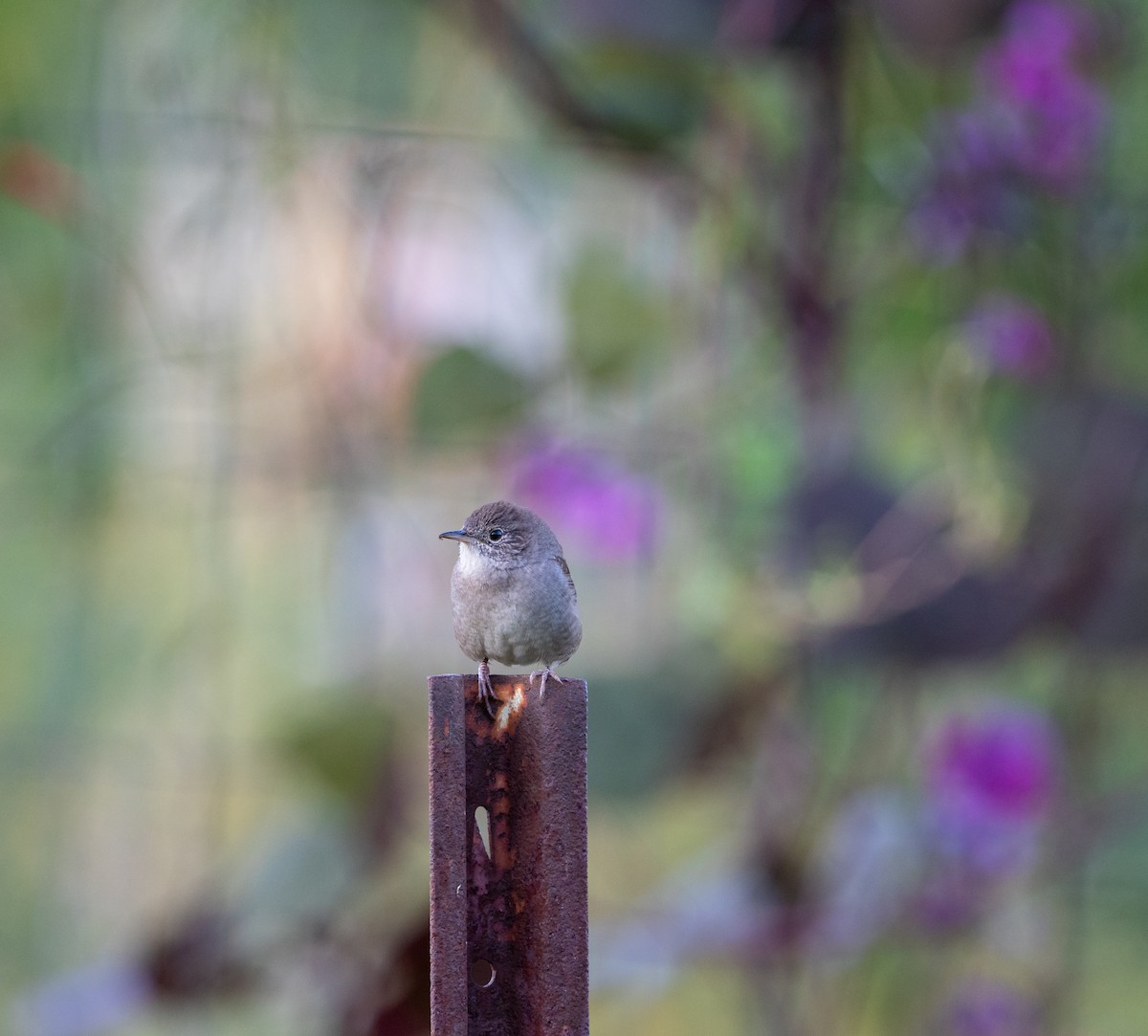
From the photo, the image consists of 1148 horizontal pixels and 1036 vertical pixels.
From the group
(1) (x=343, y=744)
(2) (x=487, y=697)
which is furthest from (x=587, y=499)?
(2) (x=487, y=697)

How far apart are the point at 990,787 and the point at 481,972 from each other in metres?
1.83

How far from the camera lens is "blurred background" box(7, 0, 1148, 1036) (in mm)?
2412

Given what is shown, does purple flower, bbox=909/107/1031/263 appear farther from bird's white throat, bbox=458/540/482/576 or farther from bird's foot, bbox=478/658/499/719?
bird's foot, bbox=478/658/499/719

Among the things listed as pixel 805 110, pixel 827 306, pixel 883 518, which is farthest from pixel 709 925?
pixel 805 110

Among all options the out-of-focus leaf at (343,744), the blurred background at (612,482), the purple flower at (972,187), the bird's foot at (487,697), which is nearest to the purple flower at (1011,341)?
the blurred background at (612,482)

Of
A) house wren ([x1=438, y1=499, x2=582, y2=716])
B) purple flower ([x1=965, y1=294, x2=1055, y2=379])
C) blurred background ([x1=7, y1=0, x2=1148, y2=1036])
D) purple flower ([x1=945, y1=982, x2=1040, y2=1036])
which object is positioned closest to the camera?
house wren ([x1=438, y1=499, x2=582, y2=716])

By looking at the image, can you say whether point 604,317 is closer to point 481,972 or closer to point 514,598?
point 514,598

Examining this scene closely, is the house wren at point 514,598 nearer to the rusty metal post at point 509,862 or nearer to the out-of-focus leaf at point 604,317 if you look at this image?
the rusty metal post at point 509,862

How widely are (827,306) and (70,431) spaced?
163cm

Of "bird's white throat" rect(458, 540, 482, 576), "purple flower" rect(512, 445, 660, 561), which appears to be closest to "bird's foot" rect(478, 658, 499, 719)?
"bird's white throat" rect(458, 540, 482, 576)

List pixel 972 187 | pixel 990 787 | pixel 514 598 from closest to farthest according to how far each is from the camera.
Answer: pixel 514 598 < pixel 990 787 < pixel 972 187

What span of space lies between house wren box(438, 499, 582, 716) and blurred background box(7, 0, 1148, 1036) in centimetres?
82

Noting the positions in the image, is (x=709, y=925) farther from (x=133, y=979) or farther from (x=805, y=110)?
(x=805, y=110)

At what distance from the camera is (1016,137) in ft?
8.50
